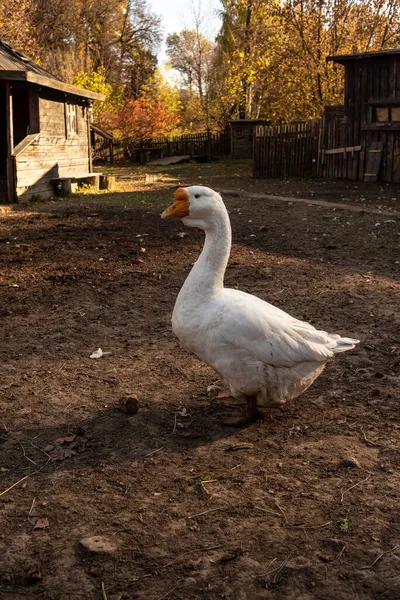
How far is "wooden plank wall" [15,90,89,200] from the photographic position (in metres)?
15.8

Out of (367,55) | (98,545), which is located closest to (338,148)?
(367,55)

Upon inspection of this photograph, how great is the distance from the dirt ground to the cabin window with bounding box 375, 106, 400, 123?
41.9 feet

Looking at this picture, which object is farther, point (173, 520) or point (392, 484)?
point (392, 484)

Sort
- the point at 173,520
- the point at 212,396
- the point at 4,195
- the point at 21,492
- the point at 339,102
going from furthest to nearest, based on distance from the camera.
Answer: the point at 339,102 → the point at 4,195 → the point at 212,396 → the point at 21,492 → the point at 173,520

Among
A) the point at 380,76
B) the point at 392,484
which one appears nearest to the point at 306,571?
the point at 392,484

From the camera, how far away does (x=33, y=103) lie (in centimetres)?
1650

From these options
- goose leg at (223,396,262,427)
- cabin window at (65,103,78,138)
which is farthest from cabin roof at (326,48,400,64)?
goose leg at (223,396,262,427)

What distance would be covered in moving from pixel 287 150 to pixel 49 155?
868cm

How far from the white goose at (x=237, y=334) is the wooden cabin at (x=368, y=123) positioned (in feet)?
52.6

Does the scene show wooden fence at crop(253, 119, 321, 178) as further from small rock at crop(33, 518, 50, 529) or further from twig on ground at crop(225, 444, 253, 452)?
small rock at crop(33, 518, 50, 529)

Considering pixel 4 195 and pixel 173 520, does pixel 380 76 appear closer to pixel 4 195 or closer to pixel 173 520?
pixel 4 195

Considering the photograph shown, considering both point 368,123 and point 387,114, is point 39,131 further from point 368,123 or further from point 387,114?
point 387,114

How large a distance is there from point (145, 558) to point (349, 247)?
740 cm

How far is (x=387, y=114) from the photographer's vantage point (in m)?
18.5
